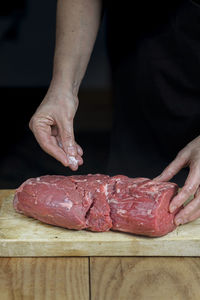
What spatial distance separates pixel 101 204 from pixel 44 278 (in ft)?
1.46

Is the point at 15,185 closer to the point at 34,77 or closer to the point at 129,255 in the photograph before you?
the point at 34,77

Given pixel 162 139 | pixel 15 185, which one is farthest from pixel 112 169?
pixel 15 185

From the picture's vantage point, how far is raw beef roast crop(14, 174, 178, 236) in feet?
7.16

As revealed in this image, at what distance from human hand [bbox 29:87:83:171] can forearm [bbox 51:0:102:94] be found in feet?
0.61

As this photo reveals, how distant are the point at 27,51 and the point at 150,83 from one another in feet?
8.65

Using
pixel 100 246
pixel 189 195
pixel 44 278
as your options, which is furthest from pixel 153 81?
pixel 44 278

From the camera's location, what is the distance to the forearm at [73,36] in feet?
8.68

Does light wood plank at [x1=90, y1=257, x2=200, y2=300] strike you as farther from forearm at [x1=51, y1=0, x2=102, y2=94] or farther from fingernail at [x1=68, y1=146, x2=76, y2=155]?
forearm at [x1=51, y1=0, x2=102, y2=94]

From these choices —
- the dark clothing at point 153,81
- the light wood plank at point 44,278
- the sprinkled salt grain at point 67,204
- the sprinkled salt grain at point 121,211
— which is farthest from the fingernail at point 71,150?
the dark clothing at point 153,81

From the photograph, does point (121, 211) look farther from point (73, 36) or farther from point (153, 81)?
point (73, 36)

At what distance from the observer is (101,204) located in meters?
2.26

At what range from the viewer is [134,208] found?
7.24ft

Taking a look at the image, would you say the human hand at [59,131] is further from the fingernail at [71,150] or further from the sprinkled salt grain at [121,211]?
the sprinkled salt grain at [121,211]

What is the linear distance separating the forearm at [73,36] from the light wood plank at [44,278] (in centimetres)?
96
